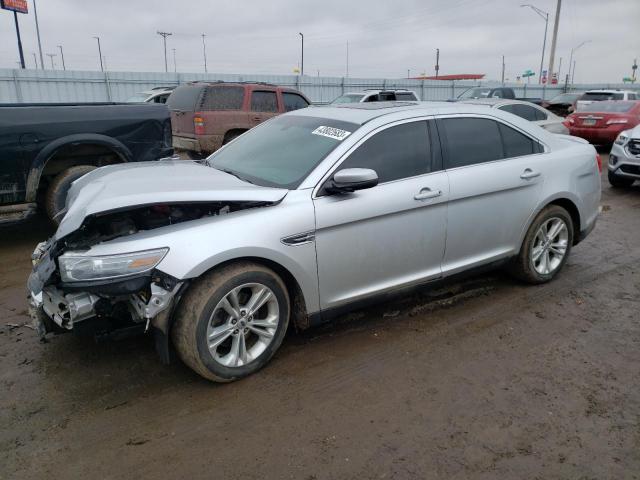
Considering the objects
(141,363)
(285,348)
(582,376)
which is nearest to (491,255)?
(582,376)

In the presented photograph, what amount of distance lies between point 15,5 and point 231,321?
1240 inches

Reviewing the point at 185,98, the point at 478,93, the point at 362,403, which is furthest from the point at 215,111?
the point at 478,93

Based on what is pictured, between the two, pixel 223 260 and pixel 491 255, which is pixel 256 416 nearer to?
pixel 223 260

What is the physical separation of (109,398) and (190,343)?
623mm

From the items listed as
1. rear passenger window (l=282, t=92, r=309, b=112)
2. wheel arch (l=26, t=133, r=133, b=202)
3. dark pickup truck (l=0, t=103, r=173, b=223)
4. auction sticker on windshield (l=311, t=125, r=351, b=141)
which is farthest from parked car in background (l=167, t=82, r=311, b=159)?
auction sticker on windshield (l=311, t=125, r=351, b=141)

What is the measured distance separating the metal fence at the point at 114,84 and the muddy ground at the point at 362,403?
65.9 ft

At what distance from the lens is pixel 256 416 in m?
2.97

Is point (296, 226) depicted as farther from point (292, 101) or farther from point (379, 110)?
point (292, 101)

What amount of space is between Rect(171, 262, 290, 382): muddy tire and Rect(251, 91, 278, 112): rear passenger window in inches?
346

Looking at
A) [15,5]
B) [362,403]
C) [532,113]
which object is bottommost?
[362,403]

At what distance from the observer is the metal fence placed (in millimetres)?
20938

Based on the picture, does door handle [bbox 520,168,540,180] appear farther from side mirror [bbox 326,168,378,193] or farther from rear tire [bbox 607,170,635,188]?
rear tire [bbox 607,170,635,188]

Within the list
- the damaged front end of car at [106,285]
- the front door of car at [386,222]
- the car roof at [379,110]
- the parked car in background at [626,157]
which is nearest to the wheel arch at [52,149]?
the car roof at [379,110]

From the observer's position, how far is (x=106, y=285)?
9.39ft
